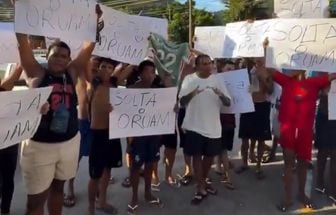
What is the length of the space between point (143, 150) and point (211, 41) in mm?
1983

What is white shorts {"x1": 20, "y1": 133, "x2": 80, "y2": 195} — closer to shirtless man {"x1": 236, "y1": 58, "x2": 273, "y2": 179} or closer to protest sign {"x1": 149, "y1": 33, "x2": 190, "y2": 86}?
protest sign {"x1": 149, "y1": 33, "x2": 190, "y2": 86}

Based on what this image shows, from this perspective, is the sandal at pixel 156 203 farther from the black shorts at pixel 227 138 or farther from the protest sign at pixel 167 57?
the protest sign at pixel 167 57

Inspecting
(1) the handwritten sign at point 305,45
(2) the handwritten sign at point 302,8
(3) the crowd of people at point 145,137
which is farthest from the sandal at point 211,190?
(2) the handwritten sign at point 302,8

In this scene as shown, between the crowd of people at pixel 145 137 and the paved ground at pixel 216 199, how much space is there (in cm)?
11

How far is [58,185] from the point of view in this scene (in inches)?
167

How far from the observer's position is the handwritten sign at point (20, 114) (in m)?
3.72

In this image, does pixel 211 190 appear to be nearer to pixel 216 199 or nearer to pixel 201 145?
pixel 216 199

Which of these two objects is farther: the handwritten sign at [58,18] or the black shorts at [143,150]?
the black shorts at [143,150]

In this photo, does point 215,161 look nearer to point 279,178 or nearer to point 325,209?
point 279,178

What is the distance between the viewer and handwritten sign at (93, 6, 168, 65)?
487 cm

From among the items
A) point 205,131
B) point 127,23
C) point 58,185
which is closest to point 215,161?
point 205,131

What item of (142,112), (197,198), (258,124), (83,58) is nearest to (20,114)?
(83,58)

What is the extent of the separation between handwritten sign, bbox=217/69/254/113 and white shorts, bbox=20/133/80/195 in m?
2.46

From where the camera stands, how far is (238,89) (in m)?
6.01
